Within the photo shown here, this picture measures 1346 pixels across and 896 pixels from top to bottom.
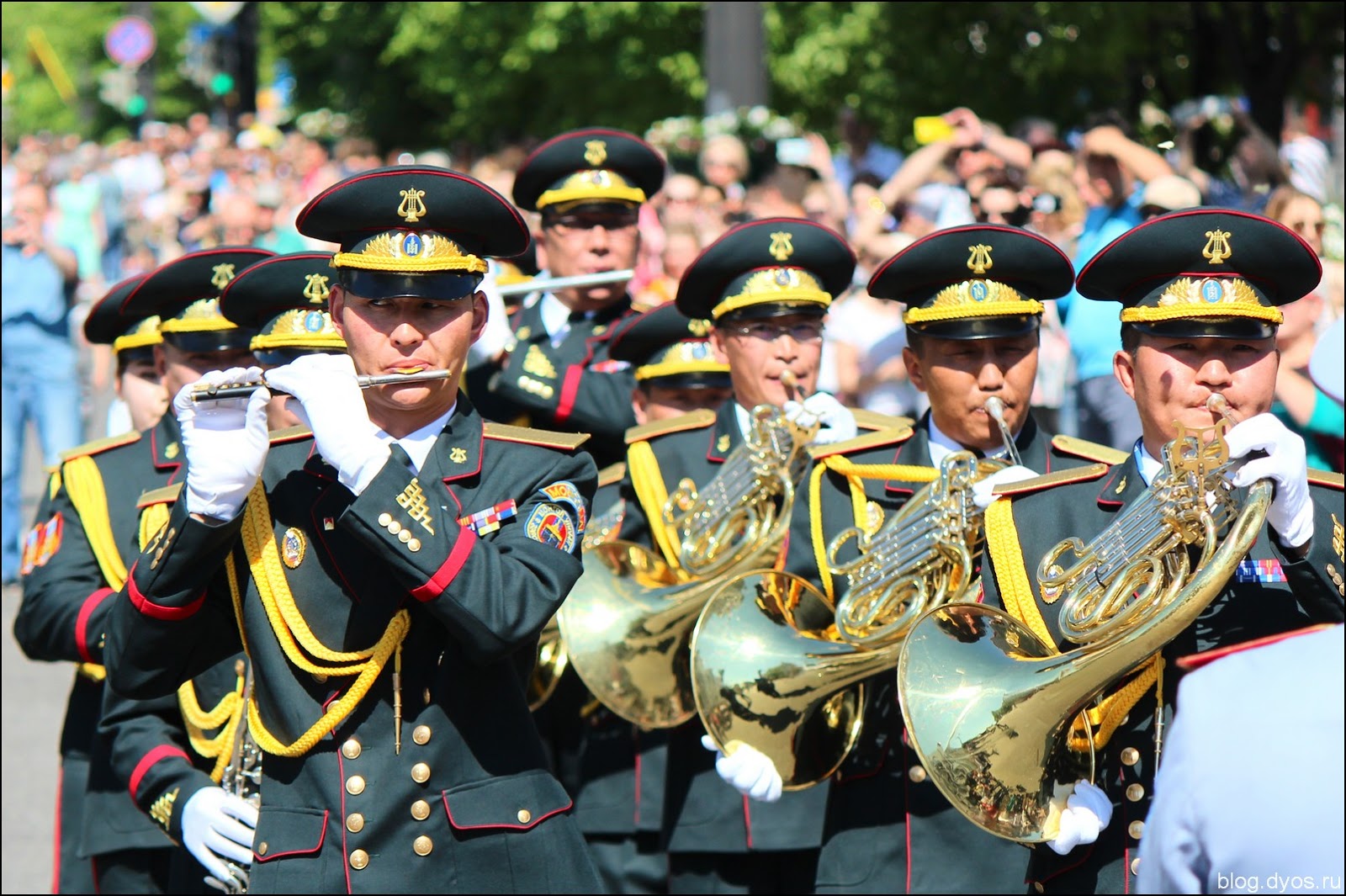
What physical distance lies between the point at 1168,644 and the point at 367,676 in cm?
156

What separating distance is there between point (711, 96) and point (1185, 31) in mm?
3683

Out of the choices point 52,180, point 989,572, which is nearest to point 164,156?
point 52,180

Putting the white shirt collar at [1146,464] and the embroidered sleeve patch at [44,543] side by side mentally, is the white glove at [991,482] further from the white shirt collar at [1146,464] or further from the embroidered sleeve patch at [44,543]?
the embroidered sleeve patch at [44,543]

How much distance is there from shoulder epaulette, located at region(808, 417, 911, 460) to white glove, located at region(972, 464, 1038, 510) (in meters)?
0.56

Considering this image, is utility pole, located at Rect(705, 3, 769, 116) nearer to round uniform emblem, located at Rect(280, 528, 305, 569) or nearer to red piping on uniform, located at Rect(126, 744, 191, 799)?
red piping on uniform, located at Rect(126, 744, 191, 799)

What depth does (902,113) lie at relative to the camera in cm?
1519

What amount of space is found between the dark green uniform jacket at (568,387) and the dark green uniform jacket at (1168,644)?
307 centimetres

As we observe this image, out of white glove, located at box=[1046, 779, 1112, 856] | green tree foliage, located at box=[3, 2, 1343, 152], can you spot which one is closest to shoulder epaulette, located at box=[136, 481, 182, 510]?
white glove, located at box=[1046, 779, 1112, 856]

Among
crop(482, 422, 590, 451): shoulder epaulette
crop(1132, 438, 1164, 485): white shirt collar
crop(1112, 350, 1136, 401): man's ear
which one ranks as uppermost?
crop(1112, 350, 1136, 401): man's ear

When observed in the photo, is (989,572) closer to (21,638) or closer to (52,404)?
(21,638)

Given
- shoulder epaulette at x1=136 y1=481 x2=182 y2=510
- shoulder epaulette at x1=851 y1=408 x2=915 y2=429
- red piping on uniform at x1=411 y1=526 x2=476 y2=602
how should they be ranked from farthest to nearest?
A: shoulder epaulette at x1=851 y1=408 x2=915 y2=429 < shoulder epaulette at x1=136 y1=481 x2=182 y2=510 < red piping on uniform at x1=411 y1=526 x2=476 y2=602

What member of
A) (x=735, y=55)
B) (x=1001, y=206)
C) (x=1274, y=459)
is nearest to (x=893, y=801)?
(x=1274, y=459)

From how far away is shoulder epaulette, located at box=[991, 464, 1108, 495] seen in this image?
4316mm

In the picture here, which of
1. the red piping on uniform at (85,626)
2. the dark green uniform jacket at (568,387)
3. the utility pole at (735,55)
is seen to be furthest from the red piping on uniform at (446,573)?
the utility pole at (735,55)
